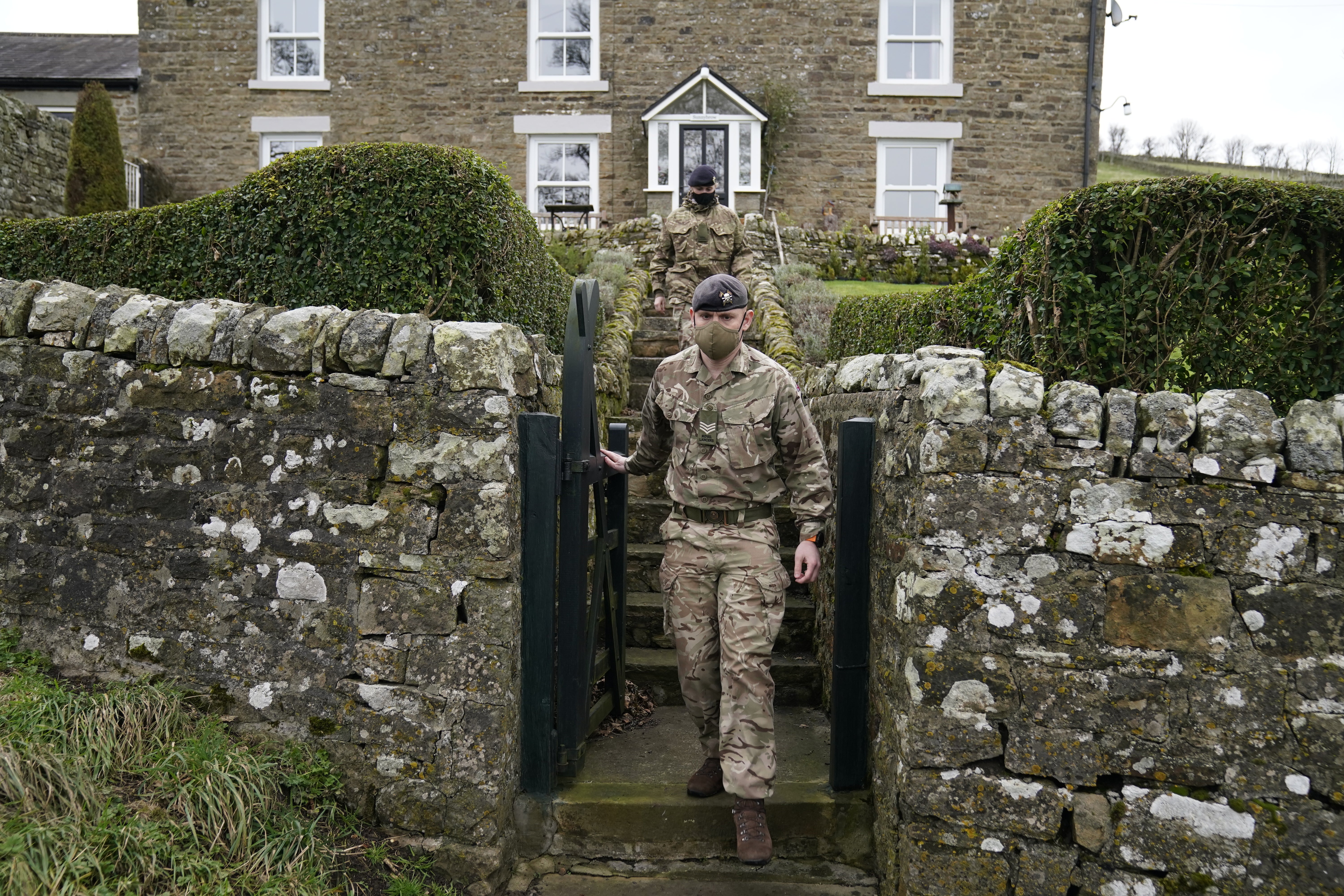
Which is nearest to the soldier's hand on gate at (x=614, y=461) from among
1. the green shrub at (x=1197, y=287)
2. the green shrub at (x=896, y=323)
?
the green shrub at (x=896, y=323)

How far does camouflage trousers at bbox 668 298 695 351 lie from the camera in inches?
256

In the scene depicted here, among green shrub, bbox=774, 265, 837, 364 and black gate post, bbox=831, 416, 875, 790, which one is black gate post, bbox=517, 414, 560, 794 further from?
green shrub, bbox=774, 265, 837, 364

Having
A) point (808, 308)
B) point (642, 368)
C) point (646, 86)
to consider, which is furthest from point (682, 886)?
point (646, 86)

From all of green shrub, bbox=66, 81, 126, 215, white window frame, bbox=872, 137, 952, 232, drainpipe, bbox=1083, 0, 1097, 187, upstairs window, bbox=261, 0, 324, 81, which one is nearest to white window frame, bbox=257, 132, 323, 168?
upstairs window, bbox=261, 0, 324, 81

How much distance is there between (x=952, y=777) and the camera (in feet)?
10.4

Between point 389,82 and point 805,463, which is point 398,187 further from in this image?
point 389,82

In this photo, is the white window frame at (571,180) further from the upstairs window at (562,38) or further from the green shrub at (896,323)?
the green shrub at (896,323)

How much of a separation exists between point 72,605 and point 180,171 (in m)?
17.4

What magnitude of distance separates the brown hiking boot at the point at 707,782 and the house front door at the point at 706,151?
15.1 m

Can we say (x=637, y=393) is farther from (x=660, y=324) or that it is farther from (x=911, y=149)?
(x=911, y=149)

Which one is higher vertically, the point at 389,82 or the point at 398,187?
the point at 389,82

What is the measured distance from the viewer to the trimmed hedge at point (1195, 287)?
3.60m

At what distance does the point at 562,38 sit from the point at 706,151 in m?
3.60

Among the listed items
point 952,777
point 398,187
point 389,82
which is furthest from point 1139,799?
point 389,82
